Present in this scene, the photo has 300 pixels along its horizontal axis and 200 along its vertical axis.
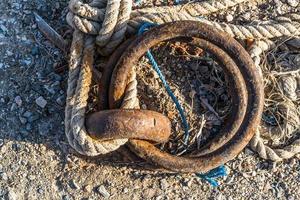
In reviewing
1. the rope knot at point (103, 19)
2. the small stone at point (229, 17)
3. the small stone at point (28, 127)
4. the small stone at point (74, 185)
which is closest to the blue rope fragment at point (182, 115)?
the rope knot at point (103, 19)

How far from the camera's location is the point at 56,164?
2746 millimetres

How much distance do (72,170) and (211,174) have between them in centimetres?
72

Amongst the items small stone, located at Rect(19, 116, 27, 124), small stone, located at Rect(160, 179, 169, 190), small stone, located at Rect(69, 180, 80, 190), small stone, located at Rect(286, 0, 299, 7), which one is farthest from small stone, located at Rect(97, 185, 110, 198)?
small stone, located at Rect(286, 0, 299, 7)

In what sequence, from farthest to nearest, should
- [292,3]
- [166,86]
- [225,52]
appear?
1. [292,3]
2. [166,86]
3. [225,52]

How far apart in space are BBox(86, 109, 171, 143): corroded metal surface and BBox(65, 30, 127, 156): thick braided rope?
6 centimetres

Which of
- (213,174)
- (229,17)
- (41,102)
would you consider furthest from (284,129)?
(41,102)

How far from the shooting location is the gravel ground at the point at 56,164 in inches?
107

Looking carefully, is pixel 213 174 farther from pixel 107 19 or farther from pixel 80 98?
pixel 107 19

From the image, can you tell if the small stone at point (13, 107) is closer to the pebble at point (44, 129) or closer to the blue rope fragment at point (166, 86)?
the pebble at point (44, 129)

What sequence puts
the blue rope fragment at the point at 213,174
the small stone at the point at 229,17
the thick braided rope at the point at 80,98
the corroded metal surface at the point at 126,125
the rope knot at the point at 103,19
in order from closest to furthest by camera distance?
the corroded metal surface at the point at 126,125
the thick braided rope at the point at 80,98
the rope knot at the point at 103,19
the blue rope fragment at the point at 213,174
the small stone at the point at 229,17

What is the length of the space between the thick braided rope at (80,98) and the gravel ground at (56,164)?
0.22 m

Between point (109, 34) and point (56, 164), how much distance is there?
2.42ft

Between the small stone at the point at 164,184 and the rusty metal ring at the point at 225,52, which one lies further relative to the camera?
the small stone at the point at 164,184

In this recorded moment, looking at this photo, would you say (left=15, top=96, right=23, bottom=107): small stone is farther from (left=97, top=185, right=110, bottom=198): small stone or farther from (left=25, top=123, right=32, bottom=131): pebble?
(left=97, top=185, right=110, bottom=198): small stone
